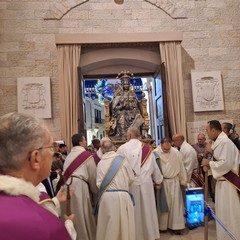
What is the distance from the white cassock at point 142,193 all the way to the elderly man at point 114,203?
0.86 meters

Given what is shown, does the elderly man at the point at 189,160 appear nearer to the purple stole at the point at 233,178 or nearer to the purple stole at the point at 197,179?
the purple stole at the point at 197,179

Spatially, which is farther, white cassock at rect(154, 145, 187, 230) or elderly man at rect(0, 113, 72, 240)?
white cassock at rect(154, 145, 187, 230)

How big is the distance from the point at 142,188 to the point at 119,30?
585cm

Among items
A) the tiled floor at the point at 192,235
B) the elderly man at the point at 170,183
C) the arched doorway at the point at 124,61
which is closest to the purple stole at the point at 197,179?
the elderly man at the point at 170,183

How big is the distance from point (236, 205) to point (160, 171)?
1553 mm

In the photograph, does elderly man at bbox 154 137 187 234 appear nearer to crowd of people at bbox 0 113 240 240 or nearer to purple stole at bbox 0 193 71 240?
crowd of people at bbox 0 113 240 240

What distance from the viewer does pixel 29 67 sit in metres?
9.10

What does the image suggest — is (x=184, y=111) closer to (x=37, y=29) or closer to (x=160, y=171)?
(x=160, y=171)

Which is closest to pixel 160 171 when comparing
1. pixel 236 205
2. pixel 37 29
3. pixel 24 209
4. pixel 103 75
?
pixel 236 205

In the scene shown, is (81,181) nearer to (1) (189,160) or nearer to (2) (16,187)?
(1) (189,160)

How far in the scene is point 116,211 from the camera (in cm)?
407

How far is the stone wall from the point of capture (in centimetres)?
911

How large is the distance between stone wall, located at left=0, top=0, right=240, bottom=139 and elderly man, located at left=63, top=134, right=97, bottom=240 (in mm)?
4415

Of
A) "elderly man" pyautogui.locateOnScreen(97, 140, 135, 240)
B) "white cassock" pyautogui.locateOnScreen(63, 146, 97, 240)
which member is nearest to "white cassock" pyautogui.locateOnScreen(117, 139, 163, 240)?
"white cassock" pyautogui.locateOnScreen(63, 146, 97, 240)
